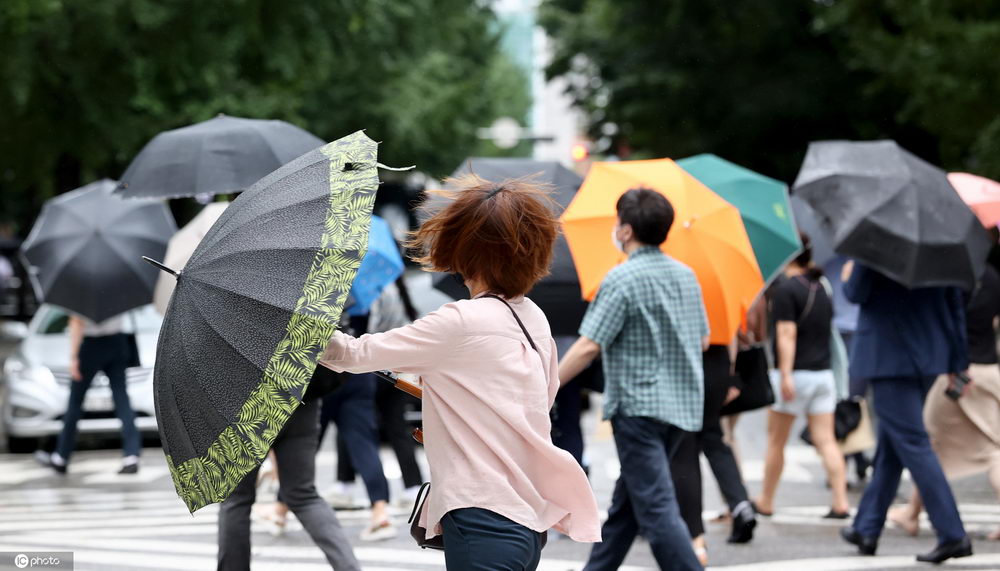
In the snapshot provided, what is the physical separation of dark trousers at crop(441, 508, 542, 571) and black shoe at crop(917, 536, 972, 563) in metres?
4.00

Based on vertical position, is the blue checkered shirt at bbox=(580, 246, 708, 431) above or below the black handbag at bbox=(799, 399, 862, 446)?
above

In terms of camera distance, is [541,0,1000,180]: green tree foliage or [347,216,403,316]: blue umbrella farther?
[541,0,1000,180]: green tree foliage

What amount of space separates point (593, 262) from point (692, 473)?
1.14 meters

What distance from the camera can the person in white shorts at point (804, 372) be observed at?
828cm

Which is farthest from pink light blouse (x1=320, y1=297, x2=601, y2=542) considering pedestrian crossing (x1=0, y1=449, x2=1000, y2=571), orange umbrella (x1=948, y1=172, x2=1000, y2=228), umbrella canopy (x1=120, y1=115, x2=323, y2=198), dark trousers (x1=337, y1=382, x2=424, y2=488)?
orange umbrella (x1=948, y1=172, x2=1000, y2=228)

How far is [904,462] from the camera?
701cm

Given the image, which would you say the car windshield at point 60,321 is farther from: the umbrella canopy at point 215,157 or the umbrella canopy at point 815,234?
the umbrella canopy at point 215,157

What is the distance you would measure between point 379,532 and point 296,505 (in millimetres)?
2414

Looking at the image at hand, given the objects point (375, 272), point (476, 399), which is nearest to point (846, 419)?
point (375, 272)

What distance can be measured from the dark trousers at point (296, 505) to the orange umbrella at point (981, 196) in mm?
4356

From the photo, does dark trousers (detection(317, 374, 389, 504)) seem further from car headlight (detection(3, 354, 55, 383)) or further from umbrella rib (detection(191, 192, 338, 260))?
car headlight (detection(3, 354, 55, 383))

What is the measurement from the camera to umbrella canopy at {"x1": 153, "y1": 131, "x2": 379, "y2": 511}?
11.3 feet

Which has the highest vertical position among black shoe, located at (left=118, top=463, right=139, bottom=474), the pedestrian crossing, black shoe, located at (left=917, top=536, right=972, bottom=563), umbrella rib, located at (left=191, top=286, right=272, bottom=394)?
umbrella rib, located at (left=191, top=286, right=272, bottom=394)

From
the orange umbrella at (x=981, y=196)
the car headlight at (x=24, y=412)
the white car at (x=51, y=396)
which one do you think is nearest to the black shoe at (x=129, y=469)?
the white car at (x=51, y=396)
